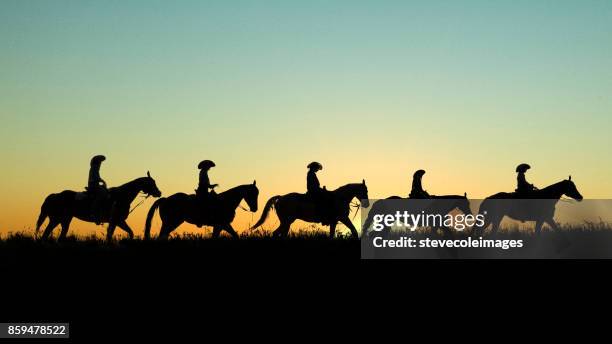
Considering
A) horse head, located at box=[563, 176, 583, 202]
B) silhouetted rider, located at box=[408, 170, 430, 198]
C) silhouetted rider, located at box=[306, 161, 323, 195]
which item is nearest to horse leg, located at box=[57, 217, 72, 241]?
silhouetted rider, located at box=[306, 161, 323, 195]

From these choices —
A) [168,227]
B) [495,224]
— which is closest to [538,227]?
[495,224]

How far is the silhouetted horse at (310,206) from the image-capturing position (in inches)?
1059

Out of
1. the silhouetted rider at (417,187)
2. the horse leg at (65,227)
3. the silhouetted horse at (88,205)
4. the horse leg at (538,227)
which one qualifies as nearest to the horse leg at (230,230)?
the silhouetted horse at (88,205)

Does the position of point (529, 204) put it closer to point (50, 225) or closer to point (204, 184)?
point (204, 184)

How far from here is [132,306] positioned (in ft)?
54.0

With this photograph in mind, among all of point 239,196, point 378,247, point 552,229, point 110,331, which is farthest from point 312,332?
point 552,229

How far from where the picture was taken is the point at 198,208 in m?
25.5

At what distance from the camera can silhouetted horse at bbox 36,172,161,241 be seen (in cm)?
2491

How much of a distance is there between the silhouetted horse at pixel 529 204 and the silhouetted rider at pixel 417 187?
217 cm

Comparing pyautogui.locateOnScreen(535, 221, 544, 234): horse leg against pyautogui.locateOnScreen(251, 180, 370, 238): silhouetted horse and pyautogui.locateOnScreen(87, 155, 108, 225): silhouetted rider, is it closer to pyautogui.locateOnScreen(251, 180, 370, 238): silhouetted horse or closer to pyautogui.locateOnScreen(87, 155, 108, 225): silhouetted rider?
pyautogui.locateOnScreen(251, 180, 370, 238): silhouetted horse

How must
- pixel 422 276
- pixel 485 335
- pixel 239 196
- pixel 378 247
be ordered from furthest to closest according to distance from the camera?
1. pixel 239 196
2. pixel 378 247
3. pixel 422 276
4. pixel 485 335

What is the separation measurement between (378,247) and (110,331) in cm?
876

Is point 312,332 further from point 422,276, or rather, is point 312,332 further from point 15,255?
point 15,255

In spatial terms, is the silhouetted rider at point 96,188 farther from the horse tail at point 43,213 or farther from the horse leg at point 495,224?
the horse leg at point 495,224
